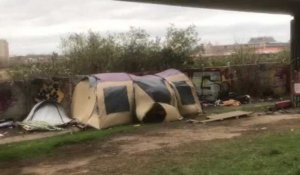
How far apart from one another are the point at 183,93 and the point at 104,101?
364cm

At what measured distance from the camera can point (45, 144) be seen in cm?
1439

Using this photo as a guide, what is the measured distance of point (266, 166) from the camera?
32.9 ft

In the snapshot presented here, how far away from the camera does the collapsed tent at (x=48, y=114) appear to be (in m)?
18.9

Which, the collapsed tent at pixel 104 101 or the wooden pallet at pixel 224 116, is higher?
the collapsed tent at pixel 104 101

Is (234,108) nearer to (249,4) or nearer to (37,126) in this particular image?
(249,4)

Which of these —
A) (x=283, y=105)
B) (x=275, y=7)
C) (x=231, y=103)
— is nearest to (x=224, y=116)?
(x=283, y=105)

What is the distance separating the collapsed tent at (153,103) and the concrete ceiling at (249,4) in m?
3.53

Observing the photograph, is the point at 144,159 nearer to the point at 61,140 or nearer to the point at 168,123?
the point at 61,140

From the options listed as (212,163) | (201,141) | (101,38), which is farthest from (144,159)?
(101,38)

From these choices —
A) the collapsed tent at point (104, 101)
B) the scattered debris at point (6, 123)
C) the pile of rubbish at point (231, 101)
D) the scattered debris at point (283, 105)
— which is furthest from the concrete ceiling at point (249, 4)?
the scattered debris at point (6, 123)

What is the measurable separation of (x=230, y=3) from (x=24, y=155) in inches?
565

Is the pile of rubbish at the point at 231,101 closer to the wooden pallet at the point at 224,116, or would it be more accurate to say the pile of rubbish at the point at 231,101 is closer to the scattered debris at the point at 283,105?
the scattered debris at the point at 283,105

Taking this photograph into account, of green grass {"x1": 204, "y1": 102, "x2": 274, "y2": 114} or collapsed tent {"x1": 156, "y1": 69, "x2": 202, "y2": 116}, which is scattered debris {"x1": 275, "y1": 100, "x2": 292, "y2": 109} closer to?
green grass {"x1": 204, "y1": 102, "x2": 274, "y2": 114}

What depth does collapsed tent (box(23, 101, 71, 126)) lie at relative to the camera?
743 inches
